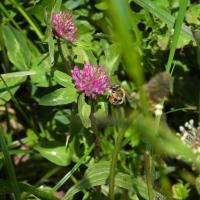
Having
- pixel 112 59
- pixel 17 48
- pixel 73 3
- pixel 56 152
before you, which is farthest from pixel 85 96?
pixel 73 3

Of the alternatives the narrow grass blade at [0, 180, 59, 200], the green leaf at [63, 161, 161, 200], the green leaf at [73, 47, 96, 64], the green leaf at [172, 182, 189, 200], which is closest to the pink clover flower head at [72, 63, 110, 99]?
the green leaf at [73, 47, 96, 64]

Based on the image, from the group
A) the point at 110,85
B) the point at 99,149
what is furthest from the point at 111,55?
the point at 99,149

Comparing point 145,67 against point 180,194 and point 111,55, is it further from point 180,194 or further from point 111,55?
point 180,194

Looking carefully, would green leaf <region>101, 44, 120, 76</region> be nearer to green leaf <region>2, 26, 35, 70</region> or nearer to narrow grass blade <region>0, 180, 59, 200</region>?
green leaf <region>2, 26, 35, 70</region>

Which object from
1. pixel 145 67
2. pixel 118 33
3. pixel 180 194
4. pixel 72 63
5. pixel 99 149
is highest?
pixel 118 33

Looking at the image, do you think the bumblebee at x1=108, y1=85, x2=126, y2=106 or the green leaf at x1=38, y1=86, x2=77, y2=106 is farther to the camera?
the green leaf at x1=38, y1=86, x2=77, y2=106
